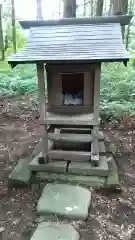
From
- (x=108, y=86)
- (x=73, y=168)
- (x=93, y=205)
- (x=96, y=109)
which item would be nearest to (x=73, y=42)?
(x=96, y=109)

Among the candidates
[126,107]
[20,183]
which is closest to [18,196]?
[20,183]

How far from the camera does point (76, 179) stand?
3523 mm

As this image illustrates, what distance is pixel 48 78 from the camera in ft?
11.4

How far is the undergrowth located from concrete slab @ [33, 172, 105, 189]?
2.58 m

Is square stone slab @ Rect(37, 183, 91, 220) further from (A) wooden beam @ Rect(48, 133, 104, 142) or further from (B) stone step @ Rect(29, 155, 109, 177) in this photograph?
(A) wooden beam @ Rect(48, 133, 104, 142)

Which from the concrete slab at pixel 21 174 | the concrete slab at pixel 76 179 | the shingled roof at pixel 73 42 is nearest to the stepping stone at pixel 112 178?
the concrete slab at pixel 76 179

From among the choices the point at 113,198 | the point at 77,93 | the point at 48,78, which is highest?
the point at 48,78

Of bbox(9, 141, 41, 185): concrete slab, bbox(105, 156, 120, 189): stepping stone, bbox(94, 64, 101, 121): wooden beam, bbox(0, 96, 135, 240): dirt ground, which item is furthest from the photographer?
bbox(9, 141, 41, 185): concrete slab

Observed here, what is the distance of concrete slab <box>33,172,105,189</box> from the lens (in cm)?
349

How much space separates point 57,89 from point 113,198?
165 centimetres

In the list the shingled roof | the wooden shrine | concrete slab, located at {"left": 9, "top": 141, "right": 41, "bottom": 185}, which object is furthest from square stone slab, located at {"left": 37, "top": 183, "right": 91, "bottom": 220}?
the shingled roof

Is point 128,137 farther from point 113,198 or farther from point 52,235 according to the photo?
point 52,235

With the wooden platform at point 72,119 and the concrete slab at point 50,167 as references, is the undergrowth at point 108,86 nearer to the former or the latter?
the wooden platform at point 72,119

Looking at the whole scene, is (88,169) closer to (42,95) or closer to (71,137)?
(71,137)
